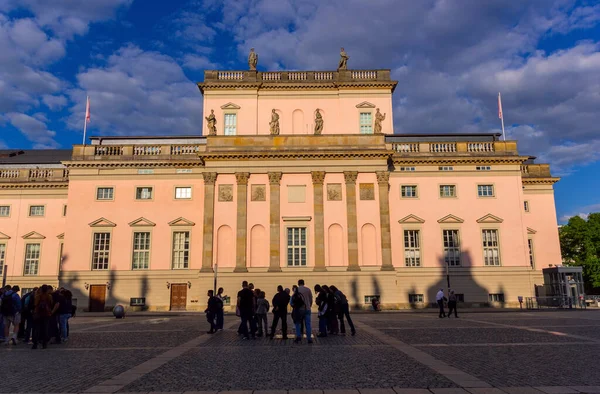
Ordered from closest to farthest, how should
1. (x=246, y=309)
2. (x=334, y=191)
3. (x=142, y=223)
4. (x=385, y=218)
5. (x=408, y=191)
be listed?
(x=246, y=309) → (x=385, y=218) → (x=334, y=191) → (x=142, y=223) → (x=408, y=191)

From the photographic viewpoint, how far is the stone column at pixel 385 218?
125 ft

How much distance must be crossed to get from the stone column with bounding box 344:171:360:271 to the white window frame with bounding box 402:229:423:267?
15.2 feet

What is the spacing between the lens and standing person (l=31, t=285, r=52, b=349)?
15672 millimetres

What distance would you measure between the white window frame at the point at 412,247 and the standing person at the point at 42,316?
29.2 metres

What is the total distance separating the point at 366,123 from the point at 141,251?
22.7 metres

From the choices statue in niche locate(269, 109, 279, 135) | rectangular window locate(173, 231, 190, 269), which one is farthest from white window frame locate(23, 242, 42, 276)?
statue in niche locate(269, 109, 279, 135)

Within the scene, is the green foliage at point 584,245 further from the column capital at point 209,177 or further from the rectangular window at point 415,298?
the column capital at point 209,177

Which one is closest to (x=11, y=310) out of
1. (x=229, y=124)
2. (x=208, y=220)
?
(x=208, y=220)

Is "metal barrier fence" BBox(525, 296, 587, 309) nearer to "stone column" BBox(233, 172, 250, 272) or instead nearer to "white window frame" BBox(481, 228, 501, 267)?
"white window frame" BBox(481, 228, 501, 267)

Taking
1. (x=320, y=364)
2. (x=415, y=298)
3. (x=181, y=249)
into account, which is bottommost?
(x=320, y=364)

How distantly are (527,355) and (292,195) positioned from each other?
28174 mm

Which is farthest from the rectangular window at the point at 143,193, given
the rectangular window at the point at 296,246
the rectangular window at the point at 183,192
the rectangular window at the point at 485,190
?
the rectangular window at the point at 485,190

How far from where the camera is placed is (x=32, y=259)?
143 ft

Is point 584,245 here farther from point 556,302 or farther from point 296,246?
point 296,246
